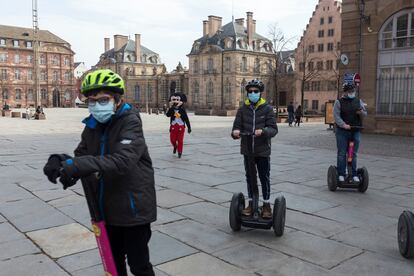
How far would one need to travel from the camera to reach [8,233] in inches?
193

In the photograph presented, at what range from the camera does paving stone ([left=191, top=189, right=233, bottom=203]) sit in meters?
6.60

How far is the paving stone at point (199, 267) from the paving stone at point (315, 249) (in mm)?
743

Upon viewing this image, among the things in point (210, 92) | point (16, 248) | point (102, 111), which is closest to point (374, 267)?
point (102, 111)

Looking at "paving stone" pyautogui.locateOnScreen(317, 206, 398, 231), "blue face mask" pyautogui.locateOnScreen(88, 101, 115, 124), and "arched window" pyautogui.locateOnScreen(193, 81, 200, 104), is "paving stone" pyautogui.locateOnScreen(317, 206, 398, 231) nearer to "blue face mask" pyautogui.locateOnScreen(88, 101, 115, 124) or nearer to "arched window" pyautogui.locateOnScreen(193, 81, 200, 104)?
"blue face mask" pyautogui.locateOnScreen(88, 101, 115, 124)

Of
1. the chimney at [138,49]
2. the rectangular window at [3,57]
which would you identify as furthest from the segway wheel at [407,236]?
the rectangular window at [3,57]

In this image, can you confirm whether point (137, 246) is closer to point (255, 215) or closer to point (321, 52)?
point (255, 215)

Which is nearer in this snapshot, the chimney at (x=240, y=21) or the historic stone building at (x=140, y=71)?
the chimney at (x=240, y=21)

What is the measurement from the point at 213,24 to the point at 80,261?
73174 millimetres

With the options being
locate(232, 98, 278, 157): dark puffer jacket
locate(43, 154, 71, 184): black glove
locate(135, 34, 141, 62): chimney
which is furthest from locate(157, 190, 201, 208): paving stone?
locate(135, 34, 141, 62): chimney

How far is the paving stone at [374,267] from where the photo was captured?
3.83m

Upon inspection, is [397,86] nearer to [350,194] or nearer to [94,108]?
[350,194]

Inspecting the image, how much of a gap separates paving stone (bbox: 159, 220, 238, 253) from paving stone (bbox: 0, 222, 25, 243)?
65.9 inches

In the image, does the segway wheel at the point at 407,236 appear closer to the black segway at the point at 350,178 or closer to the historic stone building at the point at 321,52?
the black segway at the point at 350,178

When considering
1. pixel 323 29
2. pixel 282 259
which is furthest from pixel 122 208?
pixel 323 29
